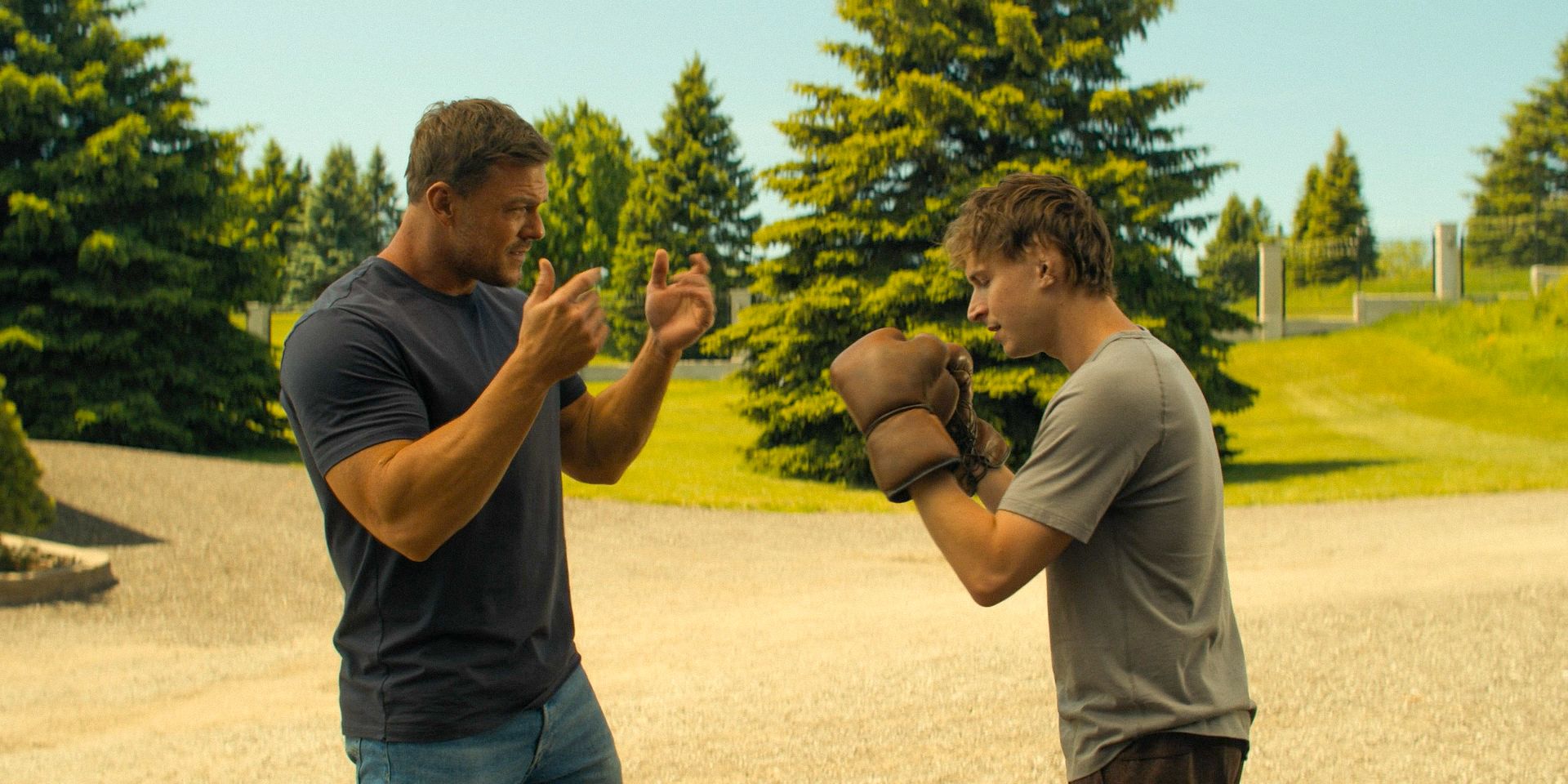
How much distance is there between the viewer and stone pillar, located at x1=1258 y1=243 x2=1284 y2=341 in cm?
3272

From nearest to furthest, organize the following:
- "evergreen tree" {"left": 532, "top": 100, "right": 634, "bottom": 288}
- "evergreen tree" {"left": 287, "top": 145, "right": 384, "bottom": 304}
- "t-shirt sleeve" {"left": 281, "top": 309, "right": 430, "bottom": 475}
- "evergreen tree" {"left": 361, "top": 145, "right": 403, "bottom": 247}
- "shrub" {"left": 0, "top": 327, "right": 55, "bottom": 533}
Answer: "t-shirt sleeve" {"left": 281, "top": 309, "right": 430, "bottom": 475}, "shrub" {"left": 0, "top": 327, "right": 55, "bottom": 533}, "evergreen tree" {"left": 532, "top": 100, "right": 634, "bottom": 288}, "evergreen tree" {"left": 287, "top": 145, "right": 384, "bottom": 304}, "evergreen tree" {"left": 361, "top": 145, "right": 403, "bottom": 247}

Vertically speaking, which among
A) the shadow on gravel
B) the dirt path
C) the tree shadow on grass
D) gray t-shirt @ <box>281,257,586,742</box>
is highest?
gray t-shirt @ <box>281,257,586,742</box>

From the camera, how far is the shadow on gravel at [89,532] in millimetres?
11336

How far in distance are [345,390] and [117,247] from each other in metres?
20.6

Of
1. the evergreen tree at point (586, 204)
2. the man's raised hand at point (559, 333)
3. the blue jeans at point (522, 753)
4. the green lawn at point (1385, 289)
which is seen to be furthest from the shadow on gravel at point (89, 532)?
the evergreen tree at point (586, 204)

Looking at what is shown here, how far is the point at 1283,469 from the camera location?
1809 cm

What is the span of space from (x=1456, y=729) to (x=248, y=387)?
20227 millimetres

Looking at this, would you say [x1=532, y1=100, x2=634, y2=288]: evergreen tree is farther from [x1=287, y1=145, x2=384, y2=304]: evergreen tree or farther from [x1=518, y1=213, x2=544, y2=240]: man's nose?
[x1=518, y1=213, x2=544, y2=240]: man's nose

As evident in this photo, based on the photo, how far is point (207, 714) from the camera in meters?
6.61

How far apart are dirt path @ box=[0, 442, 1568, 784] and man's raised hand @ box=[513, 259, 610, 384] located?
3.45 m

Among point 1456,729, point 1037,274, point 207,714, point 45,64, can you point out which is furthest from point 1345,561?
point 45,64

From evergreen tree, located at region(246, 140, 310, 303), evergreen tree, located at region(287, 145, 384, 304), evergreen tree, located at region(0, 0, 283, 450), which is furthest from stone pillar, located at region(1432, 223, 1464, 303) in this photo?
evergreen tree, located at region(287, 145, 384, 304)

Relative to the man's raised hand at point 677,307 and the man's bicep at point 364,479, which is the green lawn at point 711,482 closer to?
the man's raised hand at point 677,307

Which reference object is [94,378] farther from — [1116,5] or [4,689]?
[1116,5]
